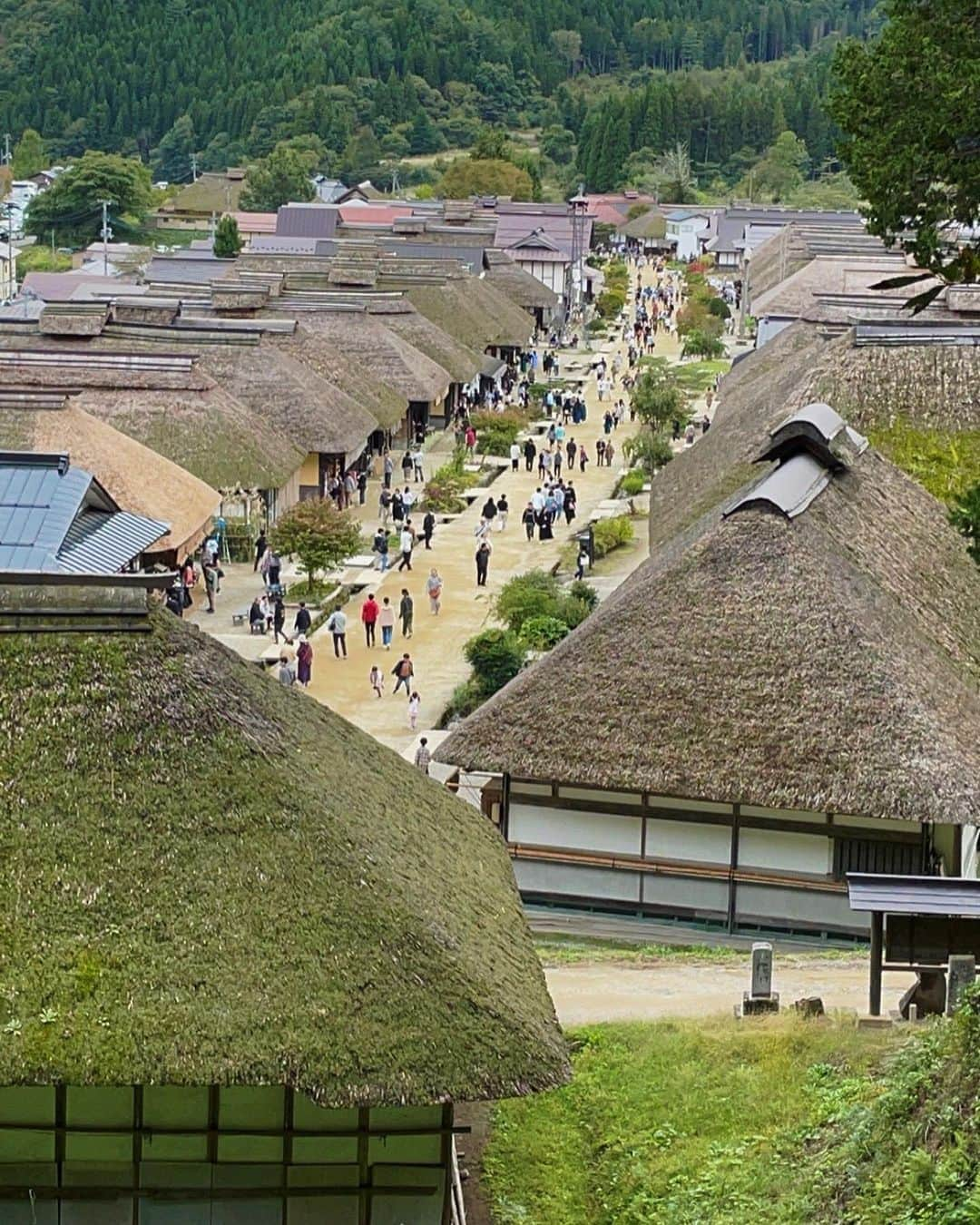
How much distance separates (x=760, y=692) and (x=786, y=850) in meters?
1.79

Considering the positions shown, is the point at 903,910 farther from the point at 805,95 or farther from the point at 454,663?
the point at 805,95

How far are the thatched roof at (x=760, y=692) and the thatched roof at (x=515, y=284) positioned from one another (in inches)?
2498

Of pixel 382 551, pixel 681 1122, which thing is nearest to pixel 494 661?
pixel 382 551

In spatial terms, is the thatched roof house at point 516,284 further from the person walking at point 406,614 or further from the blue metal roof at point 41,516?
the blue metal roof at point 41,516

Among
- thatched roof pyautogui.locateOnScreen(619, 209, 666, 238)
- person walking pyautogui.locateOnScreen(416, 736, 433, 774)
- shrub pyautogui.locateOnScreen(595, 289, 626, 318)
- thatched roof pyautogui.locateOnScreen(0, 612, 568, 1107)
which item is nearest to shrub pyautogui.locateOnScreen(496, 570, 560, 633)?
person walking pyautogui.locateOnScreen(416, 736, 433, 774)

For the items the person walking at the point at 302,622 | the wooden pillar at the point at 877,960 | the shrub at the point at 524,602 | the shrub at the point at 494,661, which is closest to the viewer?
the wooden pillar at the point at 877,960

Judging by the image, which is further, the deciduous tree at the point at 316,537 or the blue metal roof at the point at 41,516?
the deciduous tree at the point at 316,537

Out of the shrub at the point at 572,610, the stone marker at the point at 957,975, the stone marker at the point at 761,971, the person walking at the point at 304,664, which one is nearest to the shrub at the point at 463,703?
the person walking at the point at 304,664

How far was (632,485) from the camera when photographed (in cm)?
5356

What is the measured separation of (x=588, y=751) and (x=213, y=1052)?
947 cm

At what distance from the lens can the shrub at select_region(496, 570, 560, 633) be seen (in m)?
37.8

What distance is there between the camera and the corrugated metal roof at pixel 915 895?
58.4 feet

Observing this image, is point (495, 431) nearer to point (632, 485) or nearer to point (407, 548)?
point (632, 485)

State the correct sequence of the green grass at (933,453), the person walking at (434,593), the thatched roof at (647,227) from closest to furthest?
the green grass at (933,453) < the person walking at (434,593) < the thatched roof at (647,227)
